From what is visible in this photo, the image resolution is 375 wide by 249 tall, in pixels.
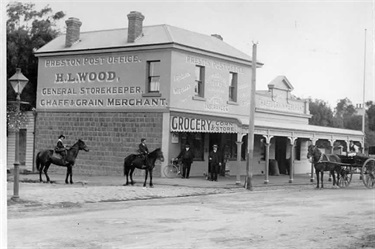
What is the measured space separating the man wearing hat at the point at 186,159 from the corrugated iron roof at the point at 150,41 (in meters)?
4.84

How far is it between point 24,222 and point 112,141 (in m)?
15.2

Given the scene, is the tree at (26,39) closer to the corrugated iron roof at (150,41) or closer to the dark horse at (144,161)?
the corrugated iron roof at (150,41)

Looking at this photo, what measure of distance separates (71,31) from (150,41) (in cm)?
524

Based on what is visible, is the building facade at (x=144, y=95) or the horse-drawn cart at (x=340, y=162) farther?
the building facade at (x=144, y=95)

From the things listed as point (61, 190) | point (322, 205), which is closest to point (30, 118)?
point (61, 190)

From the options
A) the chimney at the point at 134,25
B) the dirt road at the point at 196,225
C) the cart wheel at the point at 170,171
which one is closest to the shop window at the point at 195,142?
the cart wheel at the point at 170,171

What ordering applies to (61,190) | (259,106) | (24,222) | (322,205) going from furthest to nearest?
(259,106)
(61,190)
(322,205)
(24,222)

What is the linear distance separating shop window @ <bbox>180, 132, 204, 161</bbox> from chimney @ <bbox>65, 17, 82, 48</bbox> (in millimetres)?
7875

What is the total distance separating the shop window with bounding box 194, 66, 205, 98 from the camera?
1038 inches

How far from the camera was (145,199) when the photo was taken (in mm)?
16375

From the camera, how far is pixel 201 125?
2500 cm

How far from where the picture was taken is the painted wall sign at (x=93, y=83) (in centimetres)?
2553

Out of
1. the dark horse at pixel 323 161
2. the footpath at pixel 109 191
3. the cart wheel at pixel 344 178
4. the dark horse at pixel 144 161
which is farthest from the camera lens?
the cart wheel at pixel 344 178

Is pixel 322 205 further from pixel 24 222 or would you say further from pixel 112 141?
pixel 112 141
